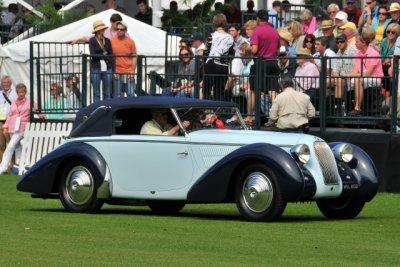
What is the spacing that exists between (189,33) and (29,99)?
4.60 meters

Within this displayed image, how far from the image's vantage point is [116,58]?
83.1ft

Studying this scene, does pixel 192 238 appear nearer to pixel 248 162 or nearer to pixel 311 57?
pixel 248 162

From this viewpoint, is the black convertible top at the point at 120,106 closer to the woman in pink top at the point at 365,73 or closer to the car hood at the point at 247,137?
the car hood at the point at 247,137

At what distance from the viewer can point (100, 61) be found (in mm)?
25500

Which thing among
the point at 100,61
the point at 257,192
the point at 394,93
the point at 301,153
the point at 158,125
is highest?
the point at 100,61

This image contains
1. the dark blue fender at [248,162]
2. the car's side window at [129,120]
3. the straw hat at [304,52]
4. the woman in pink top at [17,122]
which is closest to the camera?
the dark blue fender at [248,162]

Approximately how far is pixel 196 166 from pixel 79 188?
5.37ft

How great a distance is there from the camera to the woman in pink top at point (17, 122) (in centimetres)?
2716

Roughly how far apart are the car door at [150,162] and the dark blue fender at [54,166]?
200mm

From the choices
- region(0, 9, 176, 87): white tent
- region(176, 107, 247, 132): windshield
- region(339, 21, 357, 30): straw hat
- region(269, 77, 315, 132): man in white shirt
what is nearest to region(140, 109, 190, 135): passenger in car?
region(176, 107, 247, 132): windshield

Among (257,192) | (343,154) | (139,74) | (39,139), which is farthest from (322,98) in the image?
(257,192)

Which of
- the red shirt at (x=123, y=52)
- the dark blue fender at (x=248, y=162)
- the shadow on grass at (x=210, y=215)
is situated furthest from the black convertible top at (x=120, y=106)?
the red shirt at (x=123, y=52)

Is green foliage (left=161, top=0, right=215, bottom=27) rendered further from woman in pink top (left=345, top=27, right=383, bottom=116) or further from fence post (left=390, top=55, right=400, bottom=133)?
fence post (left=390, top=55, right=400, bottom=133)

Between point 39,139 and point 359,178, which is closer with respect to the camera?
point 359,178
